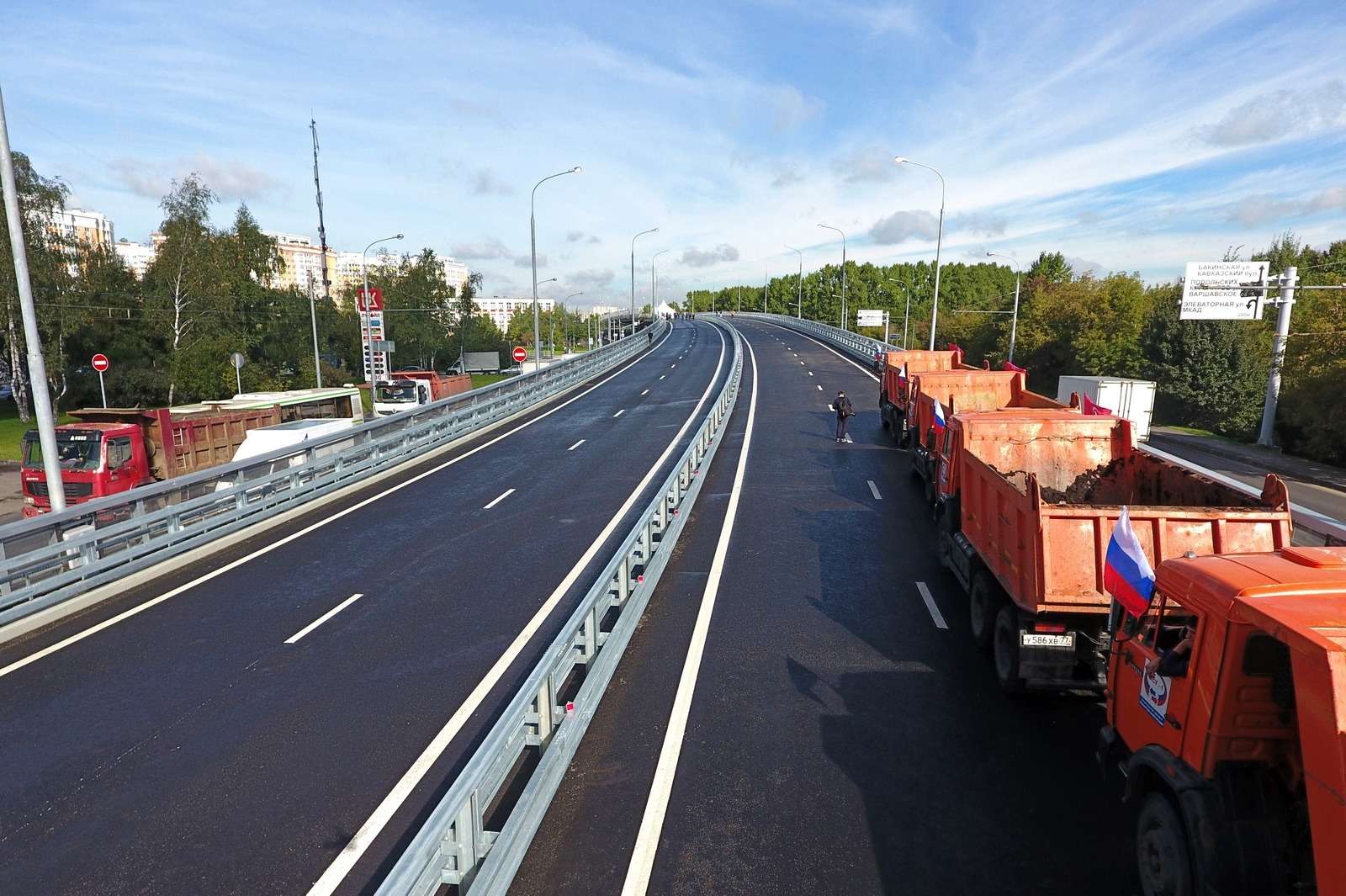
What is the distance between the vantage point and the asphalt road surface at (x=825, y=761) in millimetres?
5230

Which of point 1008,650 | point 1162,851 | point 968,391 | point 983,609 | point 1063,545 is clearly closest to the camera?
point 1162,851

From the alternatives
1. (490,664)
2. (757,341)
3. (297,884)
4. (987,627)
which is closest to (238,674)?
(490,664)

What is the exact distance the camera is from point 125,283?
43719 millimetres

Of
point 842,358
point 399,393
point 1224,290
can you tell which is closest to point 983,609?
point 399,393

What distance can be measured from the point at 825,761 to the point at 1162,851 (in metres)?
2.63

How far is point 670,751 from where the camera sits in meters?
6.68

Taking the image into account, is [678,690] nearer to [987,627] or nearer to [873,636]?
A: [873,636]

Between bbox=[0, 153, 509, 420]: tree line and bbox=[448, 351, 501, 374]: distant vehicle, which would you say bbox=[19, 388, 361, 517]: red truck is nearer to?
bbox=[0, 153, 509, 420]: tree line

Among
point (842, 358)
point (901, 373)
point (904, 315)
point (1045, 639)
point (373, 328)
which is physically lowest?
point (1045, 639)

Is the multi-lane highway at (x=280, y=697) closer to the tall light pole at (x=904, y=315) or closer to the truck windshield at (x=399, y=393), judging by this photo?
the truck windshield at (x=399, y=393)

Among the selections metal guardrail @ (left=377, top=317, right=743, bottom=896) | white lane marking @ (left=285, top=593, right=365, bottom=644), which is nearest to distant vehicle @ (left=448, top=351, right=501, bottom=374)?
white lane marking @ (left=285, top=593, right=365, bottom=644)

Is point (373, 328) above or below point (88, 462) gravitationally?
above

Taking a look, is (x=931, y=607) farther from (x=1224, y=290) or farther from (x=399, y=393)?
(x=1224, y=290)

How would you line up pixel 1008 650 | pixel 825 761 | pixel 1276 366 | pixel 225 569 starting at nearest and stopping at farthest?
1. pixel 825 761
2. pixel 1008 650
3. pixel 225 569
4. pixel 1276 366
